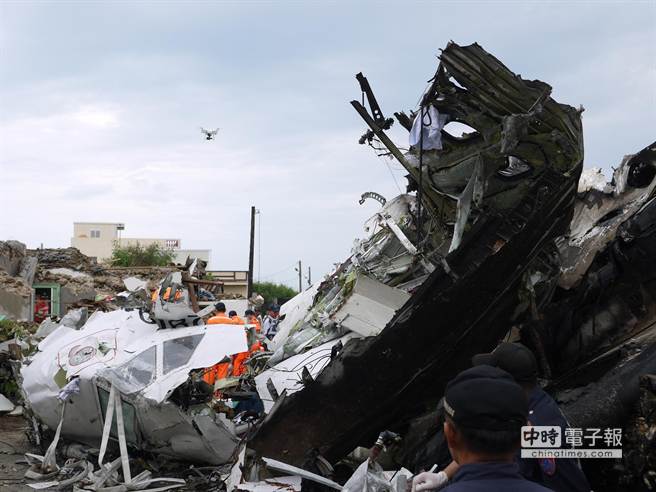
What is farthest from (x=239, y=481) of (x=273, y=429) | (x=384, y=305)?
(x=384, y=305)

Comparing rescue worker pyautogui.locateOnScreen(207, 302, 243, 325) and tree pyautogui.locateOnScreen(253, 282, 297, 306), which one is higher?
rescue worker pyautogui.locateOnScreen(207, 302, 243, 325)

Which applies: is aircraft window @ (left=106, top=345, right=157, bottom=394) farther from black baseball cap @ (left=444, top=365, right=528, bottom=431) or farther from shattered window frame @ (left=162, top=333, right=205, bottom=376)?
black baseball cap @ (left=444, top=365, right=528, bottom=431)

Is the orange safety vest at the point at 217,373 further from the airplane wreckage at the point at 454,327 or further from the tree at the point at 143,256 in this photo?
the tree at the point at 143,256

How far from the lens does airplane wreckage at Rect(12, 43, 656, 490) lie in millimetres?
6012

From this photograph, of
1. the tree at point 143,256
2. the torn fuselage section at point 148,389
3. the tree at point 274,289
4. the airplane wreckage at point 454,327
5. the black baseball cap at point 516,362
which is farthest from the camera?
the tree at point 274,289

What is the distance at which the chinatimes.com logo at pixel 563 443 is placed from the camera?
3.17 m

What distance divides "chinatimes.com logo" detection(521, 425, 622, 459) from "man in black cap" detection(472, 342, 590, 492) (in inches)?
1.3

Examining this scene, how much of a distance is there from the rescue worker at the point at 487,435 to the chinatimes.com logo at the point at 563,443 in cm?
80

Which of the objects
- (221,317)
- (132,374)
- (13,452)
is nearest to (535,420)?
(132,374)

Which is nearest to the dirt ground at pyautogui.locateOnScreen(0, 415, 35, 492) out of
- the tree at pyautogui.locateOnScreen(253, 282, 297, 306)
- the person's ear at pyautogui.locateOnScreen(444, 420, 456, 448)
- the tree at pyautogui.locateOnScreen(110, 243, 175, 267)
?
the person's ear at pyautogui.locateOnScreen(444, 420, 456, 448)

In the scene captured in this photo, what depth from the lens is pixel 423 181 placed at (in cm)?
744

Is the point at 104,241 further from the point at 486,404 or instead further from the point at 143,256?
the point at 486,404

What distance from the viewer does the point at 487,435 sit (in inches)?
73.7

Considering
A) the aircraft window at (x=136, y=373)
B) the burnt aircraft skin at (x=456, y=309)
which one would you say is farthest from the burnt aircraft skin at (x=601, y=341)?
the aircraft window at (x=136, y=373)
